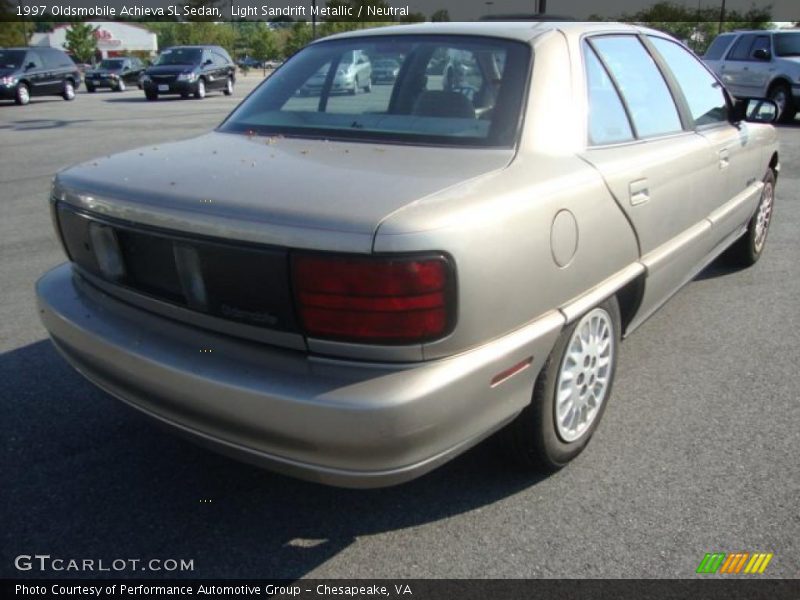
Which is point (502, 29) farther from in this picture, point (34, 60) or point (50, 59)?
point (50, 59)

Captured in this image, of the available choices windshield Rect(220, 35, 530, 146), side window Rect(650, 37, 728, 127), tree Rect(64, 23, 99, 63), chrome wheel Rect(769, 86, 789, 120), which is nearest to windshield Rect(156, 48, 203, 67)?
chrome wheel Rect(769, 86, 789, 120)

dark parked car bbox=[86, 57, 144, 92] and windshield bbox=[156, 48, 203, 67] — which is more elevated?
windshield bbox=[156, 48, 203, 67]

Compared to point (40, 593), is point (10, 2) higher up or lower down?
higher up

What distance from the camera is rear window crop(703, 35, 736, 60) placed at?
16.3m

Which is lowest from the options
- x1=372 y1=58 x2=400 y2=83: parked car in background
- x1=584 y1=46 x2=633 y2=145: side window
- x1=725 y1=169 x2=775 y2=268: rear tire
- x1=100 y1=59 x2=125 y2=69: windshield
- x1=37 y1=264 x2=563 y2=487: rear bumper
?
x1=725 y1=169 x2=775 y2=268: rear tire

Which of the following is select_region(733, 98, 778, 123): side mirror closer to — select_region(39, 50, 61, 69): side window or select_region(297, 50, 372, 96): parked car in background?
select_region(297, 50, 372, 96): parked car in background

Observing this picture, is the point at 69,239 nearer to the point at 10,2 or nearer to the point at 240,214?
the point at 240,214

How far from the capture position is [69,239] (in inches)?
106

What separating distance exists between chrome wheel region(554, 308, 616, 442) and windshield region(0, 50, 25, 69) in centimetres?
2328

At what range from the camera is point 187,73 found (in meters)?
23.4

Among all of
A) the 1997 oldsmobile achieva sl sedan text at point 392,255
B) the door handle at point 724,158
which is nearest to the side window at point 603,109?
the 1997 oldsmobile achieva sl sedan text at point 392,255

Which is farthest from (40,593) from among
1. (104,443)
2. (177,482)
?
(104,443)

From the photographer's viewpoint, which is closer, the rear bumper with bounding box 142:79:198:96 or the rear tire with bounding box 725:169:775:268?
the rear tire with bounding box 725:169:775:268

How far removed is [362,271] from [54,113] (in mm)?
19532
